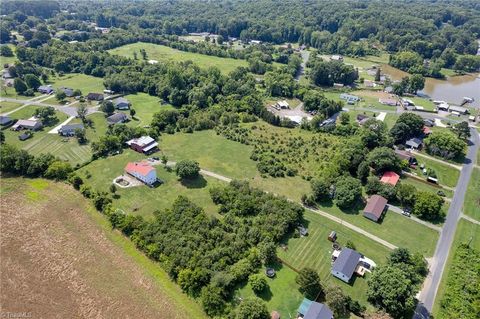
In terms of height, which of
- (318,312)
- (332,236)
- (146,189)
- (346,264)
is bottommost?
(146,189)

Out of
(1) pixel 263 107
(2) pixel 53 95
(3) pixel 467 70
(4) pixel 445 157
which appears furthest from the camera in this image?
(3) pixel 467 70

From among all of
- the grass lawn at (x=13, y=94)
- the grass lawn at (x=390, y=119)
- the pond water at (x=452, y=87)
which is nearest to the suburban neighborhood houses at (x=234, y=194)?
the grass lawn at (x=13, y=94)

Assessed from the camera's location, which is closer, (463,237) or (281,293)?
(281,293)

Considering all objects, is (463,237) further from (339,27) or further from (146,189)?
(339,27)

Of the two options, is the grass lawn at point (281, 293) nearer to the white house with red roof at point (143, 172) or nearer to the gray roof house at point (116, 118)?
the white house with red roof at point (143, 172)

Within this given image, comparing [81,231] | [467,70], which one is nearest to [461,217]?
[81,231]

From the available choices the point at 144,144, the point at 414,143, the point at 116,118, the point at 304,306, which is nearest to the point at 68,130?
the point at 116,118

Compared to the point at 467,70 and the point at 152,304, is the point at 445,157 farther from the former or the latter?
the point at 467,70
